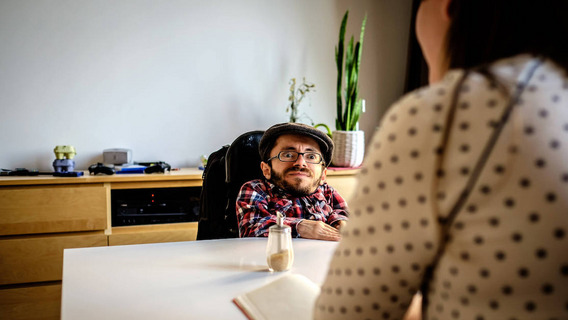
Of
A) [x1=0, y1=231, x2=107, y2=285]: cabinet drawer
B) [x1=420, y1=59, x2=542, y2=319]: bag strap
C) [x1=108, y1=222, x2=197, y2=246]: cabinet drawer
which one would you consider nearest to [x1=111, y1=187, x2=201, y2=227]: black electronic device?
[x1=108, y1=222, x2=197, y2=246]: cabinet drawer

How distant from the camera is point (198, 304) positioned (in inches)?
38.9

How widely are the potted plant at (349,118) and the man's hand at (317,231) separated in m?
1.71

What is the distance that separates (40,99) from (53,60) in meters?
0.28

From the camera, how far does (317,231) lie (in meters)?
1.65

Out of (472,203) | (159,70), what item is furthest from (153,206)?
(472,203)

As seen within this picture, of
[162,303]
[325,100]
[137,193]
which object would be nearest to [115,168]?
[137,193]

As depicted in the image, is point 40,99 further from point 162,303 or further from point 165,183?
point 162,303

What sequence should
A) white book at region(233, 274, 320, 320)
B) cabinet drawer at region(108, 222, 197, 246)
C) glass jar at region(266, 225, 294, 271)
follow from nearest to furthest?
white book at region(233, 274, 320, 320)
glass jar at region(266, 225, 294, 271)
cabinet drawer at region(108, 222, 197, 246)

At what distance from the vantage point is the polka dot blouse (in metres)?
0.45

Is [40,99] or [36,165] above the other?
[40,99]

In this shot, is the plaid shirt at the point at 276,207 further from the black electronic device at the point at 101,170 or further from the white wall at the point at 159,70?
the white wall at the point at 159,70

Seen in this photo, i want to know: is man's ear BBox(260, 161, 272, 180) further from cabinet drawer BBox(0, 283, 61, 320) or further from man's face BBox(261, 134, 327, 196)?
cabinet drawer BBox(0, 283, 61, 320)

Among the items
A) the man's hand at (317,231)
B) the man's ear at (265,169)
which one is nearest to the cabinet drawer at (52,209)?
the man's ear at (265,169)

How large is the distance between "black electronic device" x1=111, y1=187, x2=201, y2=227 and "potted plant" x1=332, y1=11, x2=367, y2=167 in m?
1.13
